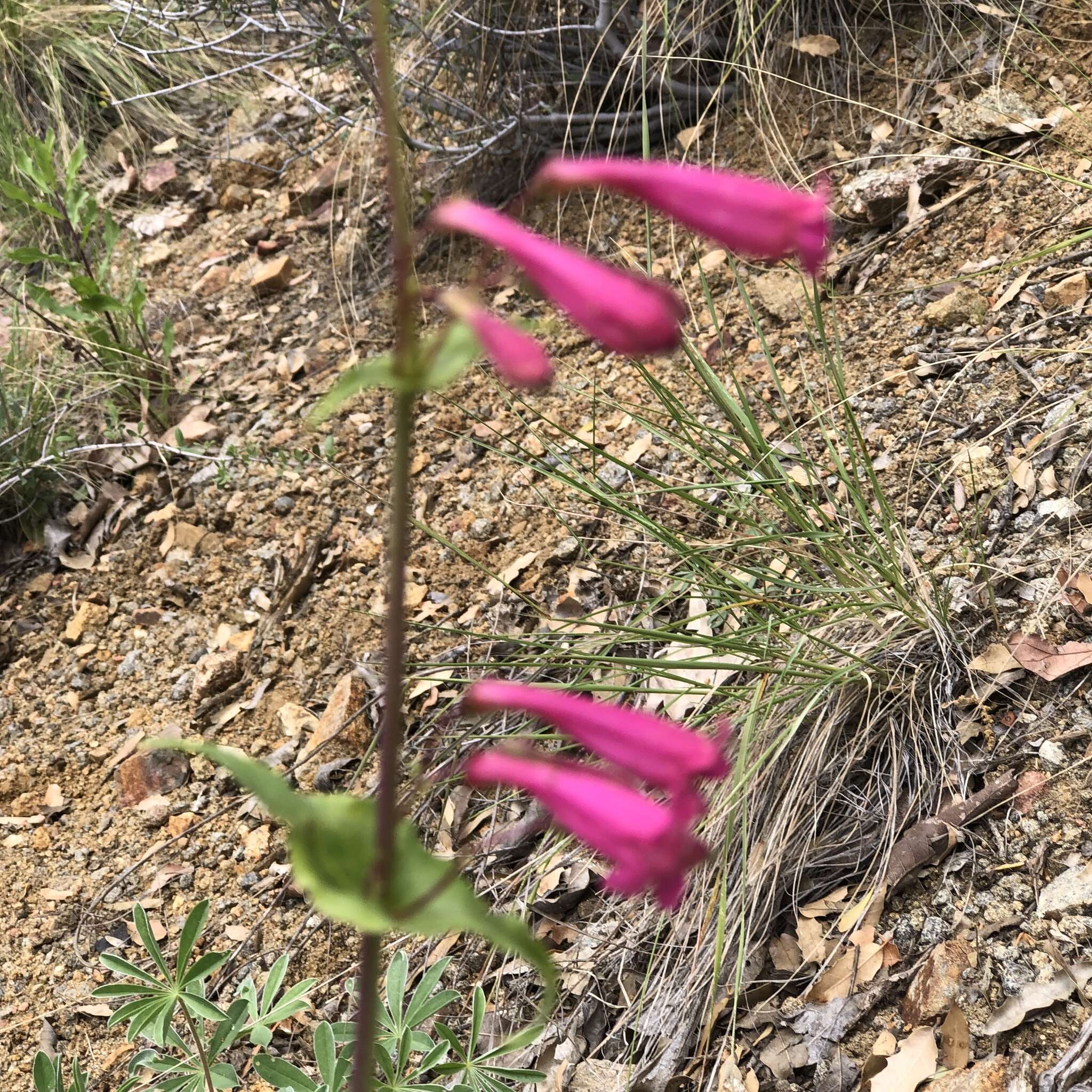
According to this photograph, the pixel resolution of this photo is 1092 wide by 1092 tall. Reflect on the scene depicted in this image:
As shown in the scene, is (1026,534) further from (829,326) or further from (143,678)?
(143,678)

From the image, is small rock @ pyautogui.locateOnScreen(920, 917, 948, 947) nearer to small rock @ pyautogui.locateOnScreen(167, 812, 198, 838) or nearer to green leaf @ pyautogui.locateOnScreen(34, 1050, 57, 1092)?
green leaf @ pyautogui.locateOnScreen(34, 1050, 57, 1092)

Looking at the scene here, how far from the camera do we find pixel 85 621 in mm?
2646

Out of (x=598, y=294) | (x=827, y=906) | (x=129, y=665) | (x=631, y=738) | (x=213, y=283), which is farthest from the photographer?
(x=213, y=283)

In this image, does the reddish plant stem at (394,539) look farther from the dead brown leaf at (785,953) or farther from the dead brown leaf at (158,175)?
the dead brown leaf at (158,175)

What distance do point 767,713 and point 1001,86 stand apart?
194 cm

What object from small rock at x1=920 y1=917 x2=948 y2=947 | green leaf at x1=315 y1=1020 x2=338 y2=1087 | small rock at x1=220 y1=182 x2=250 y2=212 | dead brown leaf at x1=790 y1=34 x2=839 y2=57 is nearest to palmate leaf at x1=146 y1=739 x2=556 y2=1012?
green leaf at x1=315 y1=1020 x2=338 y2=1087

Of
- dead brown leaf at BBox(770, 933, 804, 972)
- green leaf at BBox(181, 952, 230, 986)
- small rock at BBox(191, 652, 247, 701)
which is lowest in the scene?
small rock at BBox(191, 652, 247, 701)

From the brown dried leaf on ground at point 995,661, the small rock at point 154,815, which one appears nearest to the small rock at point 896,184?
the brown dried leaf on ground at point 995,661

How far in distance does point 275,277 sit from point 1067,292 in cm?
230

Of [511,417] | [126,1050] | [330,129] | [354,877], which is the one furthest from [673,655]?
[330,129]

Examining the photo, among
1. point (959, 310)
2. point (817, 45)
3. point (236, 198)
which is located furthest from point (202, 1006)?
point (236, 198)

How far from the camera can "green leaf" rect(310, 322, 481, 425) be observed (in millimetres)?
631

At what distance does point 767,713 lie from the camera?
162 cm

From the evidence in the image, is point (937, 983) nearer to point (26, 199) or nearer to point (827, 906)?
point (827, 906)
